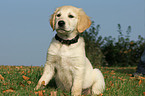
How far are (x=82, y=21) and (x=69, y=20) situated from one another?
32 centimetres

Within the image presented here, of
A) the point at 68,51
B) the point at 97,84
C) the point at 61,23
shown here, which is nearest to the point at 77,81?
the point at 68,51

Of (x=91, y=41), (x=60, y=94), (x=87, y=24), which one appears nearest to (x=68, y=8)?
(x=87, y=24)

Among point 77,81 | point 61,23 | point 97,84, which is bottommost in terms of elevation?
point 97,84

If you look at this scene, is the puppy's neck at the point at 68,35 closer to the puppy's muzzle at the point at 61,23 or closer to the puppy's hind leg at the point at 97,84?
the puppy's muzzle at the point at 61,23

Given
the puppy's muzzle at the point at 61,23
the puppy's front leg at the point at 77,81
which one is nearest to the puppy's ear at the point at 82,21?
the puppy's muzzle at the point at 61,23

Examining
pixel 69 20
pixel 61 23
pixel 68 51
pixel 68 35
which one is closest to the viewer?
pixel 61 23

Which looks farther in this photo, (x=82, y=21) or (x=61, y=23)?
(x=82, y=21)

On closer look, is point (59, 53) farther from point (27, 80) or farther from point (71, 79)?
point (27, 80)

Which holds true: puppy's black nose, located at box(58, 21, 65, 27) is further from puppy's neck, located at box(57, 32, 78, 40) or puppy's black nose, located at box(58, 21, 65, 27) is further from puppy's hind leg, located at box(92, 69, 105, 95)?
puppy's hind leg, located at box(92, 69, 105, 95)

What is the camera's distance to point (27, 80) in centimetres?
570

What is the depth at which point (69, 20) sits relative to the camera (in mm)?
4164

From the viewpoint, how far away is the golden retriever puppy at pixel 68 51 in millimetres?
A: 4219

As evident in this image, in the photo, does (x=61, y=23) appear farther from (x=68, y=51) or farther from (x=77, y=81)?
(x=77, y=81)

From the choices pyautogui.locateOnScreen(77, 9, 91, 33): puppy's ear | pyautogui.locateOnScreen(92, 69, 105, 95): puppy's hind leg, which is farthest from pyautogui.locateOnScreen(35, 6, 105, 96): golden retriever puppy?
pyautogui.locateOnScreen(92, 69, 105, 95): puppy's hind leg
